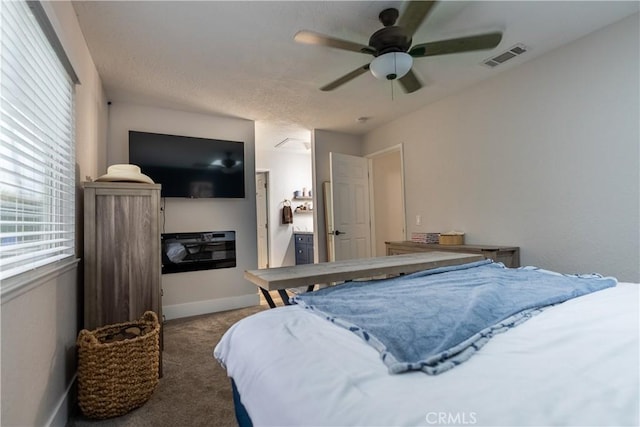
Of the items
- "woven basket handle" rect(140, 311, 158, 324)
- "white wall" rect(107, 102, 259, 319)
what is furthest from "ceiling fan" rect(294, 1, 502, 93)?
"white wall" rect(107, 102, 259, 319)

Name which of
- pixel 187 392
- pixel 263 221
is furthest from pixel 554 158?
pixel 263 221

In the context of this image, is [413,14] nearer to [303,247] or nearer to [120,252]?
[120,252]

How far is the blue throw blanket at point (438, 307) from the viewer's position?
0.80 metres

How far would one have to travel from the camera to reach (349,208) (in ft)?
14.4

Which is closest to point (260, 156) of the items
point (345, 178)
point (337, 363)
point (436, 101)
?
point (345, 178)

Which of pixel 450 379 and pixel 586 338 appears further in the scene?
pixel 586 338

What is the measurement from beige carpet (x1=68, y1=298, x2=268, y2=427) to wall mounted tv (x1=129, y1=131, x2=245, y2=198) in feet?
5.34

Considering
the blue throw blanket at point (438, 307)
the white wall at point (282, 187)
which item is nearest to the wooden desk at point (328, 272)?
the blue throw blanket at point (438, 307)

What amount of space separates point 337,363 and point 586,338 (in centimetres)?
71

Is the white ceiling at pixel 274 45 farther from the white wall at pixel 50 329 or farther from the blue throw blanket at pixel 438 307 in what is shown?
the blue throw blanket at pixel 438 307

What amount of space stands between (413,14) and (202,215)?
306 cm

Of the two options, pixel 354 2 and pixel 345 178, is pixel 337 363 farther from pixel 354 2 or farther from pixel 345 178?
pixel 345 178

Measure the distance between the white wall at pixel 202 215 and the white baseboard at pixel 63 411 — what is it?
172 cm

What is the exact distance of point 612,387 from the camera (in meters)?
0.62
